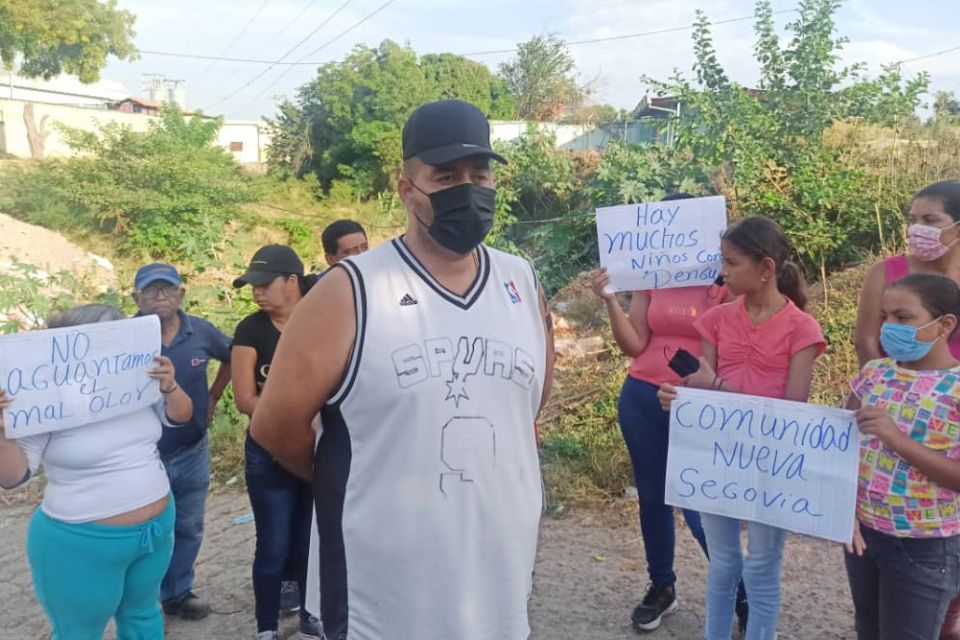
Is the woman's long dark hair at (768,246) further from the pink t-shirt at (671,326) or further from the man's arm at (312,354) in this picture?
the man's arm at (312,354)

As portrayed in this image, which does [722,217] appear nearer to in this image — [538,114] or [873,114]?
[873,114]

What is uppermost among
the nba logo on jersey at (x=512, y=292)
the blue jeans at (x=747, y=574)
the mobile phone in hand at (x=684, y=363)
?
the nba logo on jersey at (x=512, y=292)

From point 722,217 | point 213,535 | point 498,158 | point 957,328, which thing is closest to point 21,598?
point 213,535

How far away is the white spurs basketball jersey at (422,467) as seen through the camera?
1.76m

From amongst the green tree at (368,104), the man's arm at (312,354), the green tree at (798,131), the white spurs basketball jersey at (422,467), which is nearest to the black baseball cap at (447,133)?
the white spurs basketball jersey at (422,467)

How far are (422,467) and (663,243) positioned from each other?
2231 mm

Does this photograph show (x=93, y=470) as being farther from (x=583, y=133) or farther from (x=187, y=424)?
(x=583, y=133)

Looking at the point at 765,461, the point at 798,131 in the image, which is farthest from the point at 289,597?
the point at 798,131

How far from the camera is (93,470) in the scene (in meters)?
2.84

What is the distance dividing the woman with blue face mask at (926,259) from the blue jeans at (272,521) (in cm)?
256

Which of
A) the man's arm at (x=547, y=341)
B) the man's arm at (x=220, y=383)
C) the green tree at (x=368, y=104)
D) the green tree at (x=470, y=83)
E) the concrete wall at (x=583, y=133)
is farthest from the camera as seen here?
the green tree at (x=470, y=83)

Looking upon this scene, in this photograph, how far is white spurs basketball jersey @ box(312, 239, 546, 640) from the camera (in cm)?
176

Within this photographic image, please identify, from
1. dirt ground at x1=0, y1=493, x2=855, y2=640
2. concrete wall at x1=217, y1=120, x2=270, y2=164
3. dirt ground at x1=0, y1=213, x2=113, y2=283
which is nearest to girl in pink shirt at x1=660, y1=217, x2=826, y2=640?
dirt ground at x1=0, y1=493, x2=855, y2=640

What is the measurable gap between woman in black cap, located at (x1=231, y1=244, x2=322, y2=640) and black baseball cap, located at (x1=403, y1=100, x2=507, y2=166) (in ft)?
6.36
